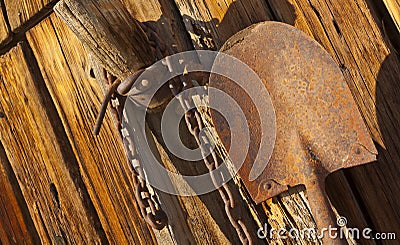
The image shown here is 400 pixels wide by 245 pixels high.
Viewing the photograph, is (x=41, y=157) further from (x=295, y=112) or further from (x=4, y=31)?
(x=295, y=112)

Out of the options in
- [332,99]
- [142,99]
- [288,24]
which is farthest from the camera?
[142,99]

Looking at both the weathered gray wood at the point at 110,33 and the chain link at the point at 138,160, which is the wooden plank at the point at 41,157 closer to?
the chain link at the point at 138,160

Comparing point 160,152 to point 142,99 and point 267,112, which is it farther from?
point 267,112

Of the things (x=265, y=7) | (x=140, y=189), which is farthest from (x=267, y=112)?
(x=140, y=189)

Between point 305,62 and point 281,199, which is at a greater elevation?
point 305,62

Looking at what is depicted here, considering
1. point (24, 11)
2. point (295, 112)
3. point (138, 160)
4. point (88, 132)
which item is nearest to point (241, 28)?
point (295, 112)

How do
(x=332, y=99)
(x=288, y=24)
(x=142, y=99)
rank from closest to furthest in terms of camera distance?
1. (x=332, y=99)
2. (x=288, y=24)
3. (x=142, y=99)

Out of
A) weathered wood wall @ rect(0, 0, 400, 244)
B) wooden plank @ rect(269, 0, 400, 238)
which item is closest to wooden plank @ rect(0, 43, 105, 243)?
weathered wood wall @ rect(0, 0, 400, 244)
